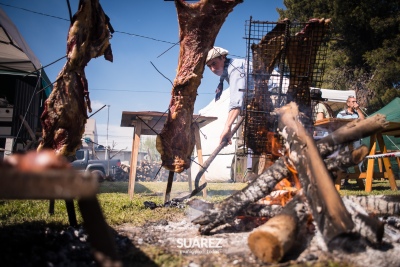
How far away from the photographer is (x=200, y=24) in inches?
153

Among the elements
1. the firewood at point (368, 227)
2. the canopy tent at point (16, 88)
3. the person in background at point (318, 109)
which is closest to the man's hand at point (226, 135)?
the person in background at point (318, 109)

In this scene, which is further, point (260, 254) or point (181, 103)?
point (181, 103)

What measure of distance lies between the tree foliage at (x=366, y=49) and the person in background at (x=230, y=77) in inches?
464

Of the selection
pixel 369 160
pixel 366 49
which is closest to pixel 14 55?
pixel 369 160

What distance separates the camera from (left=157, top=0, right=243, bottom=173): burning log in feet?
12.6

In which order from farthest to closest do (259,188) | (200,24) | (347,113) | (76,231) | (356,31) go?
(356,31) → (347,113) → (200,24) → (259,188) → (76,231)

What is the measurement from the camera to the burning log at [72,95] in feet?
10.2

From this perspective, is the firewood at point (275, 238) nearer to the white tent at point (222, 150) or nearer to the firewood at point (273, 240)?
the firewood at point (273, 240)

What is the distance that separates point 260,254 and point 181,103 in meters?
2.55

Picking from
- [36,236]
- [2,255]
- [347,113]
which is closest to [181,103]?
[36,236]

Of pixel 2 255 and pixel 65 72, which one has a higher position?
pixel 65 72

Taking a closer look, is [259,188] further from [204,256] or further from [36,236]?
[36,236]

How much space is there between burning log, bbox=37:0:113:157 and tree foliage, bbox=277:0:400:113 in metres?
14.2

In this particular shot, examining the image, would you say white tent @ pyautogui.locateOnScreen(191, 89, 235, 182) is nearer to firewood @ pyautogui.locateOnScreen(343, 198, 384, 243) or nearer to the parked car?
the parked car
